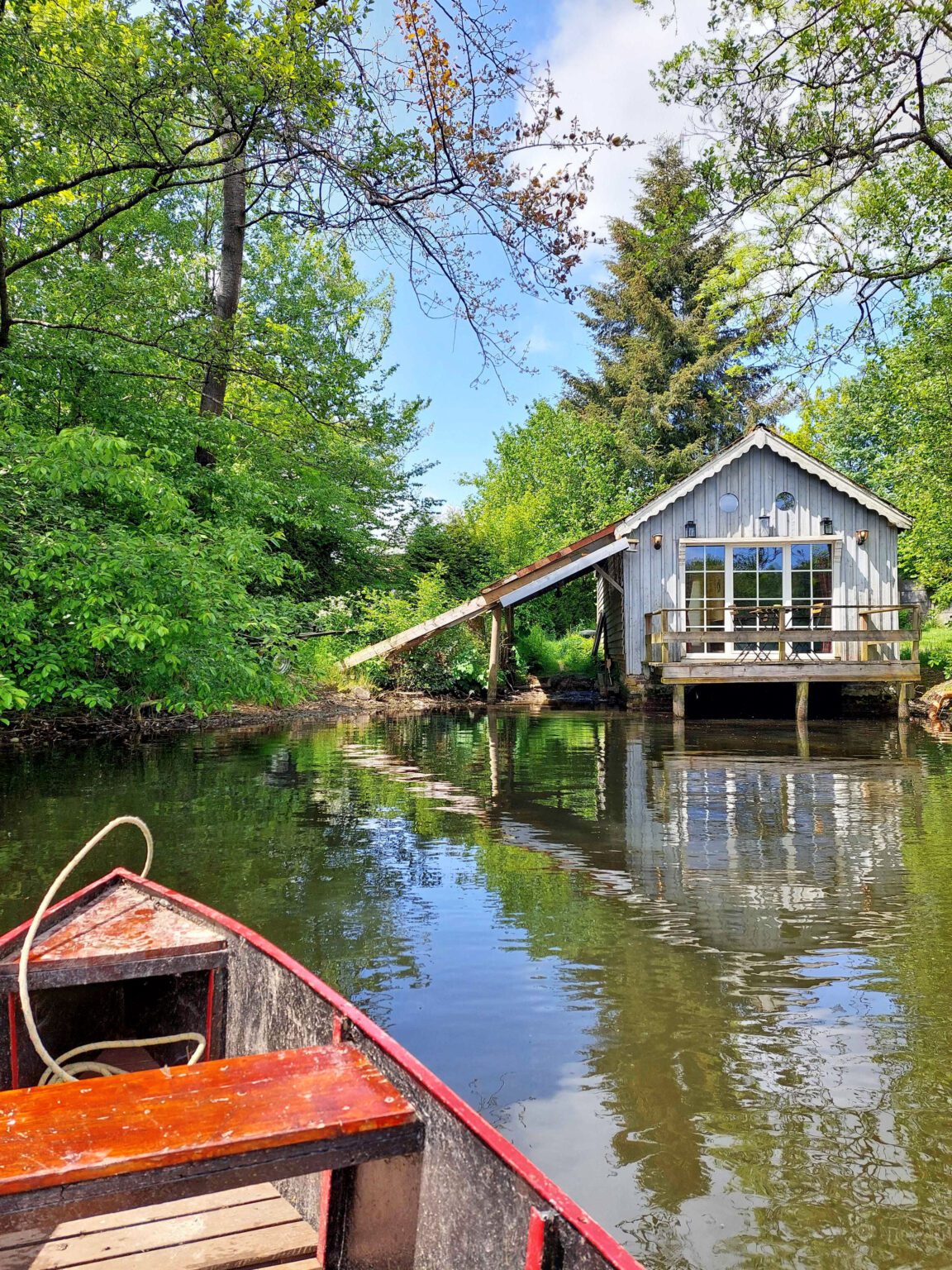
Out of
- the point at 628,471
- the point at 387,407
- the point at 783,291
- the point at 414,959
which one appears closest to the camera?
the point at 414,959

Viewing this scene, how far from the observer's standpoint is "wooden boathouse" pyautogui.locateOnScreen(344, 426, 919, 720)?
21844 mm

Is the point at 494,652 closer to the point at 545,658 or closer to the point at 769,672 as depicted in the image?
the point at 545,658

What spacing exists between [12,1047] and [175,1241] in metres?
1.41

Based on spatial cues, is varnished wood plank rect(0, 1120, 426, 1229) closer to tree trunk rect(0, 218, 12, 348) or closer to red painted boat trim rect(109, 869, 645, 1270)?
red painted boat trim rect(109, 869, 645, 1270)

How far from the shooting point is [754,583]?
23.0m

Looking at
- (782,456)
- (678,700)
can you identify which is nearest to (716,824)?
(678,700)

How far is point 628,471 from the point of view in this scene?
38000 millimetres

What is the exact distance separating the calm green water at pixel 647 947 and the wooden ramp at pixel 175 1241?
3.40 feet

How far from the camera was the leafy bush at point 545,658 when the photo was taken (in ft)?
95.8

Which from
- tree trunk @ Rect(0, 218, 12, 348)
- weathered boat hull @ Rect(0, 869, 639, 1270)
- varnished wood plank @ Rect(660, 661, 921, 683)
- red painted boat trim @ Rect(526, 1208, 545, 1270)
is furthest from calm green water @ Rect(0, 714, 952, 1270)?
varnished wood plank @ Rect(660, 661, 921, 683)

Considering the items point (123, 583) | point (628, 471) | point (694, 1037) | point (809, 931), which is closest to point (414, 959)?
point (694, 1037)

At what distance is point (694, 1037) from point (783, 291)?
48.4 feet

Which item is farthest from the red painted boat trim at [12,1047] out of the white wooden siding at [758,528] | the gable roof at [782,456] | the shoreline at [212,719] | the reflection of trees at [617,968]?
the white wooden siding at [758,528]

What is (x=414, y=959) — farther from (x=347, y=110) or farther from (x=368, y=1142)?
(x=347, y=110)
